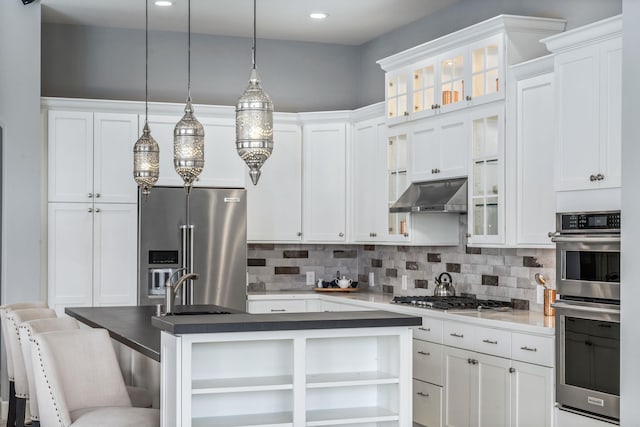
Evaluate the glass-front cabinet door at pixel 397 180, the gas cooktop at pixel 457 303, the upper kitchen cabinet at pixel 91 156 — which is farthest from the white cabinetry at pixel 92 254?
the gas cooktop at pixel 457 303

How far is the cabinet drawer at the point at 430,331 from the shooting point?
19.0 ft

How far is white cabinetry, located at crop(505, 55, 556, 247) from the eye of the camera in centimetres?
523

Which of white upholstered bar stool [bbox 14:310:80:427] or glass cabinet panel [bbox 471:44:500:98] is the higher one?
glass cabinet panel [bbox 471:44:500:98]

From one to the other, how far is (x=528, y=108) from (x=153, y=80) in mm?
3678

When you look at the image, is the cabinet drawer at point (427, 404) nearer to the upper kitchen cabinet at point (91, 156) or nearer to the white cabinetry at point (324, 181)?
the white cabinetry at point (324, 181)

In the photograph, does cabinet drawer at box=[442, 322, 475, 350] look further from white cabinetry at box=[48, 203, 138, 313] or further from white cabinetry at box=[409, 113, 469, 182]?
white cabinetry at box=[48, 203, 138, 313]

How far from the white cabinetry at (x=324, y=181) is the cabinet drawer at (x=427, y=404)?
2031 mm

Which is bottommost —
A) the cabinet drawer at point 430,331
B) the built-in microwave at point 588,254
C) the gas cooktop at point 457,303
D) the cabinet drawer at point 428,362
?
the cabinet drawer at point 428,362

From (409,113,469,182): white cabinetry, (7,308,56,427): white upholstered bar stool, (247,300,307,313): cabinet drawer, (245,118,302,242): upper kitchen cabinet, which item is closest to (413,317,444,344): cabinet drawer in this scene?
(409,113,469,182): white cabinetry

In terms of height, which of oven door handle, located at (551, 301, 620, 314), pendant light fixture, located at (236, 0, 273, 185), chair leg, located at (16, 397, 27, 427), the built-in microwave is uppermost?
pendant light fixture, located at (236, 0, 273, 185)

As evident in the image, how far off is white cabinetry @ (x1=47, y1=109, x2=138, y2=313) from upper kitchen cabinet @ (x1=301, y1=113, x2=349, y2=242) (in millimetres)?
1497

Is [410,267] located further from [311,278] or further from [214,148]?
[214,148]

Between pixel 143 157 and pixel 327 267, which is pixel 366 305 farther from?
pixel 143 157

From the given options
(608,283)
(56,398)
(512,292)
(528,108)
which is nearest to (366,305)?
(512,292)
